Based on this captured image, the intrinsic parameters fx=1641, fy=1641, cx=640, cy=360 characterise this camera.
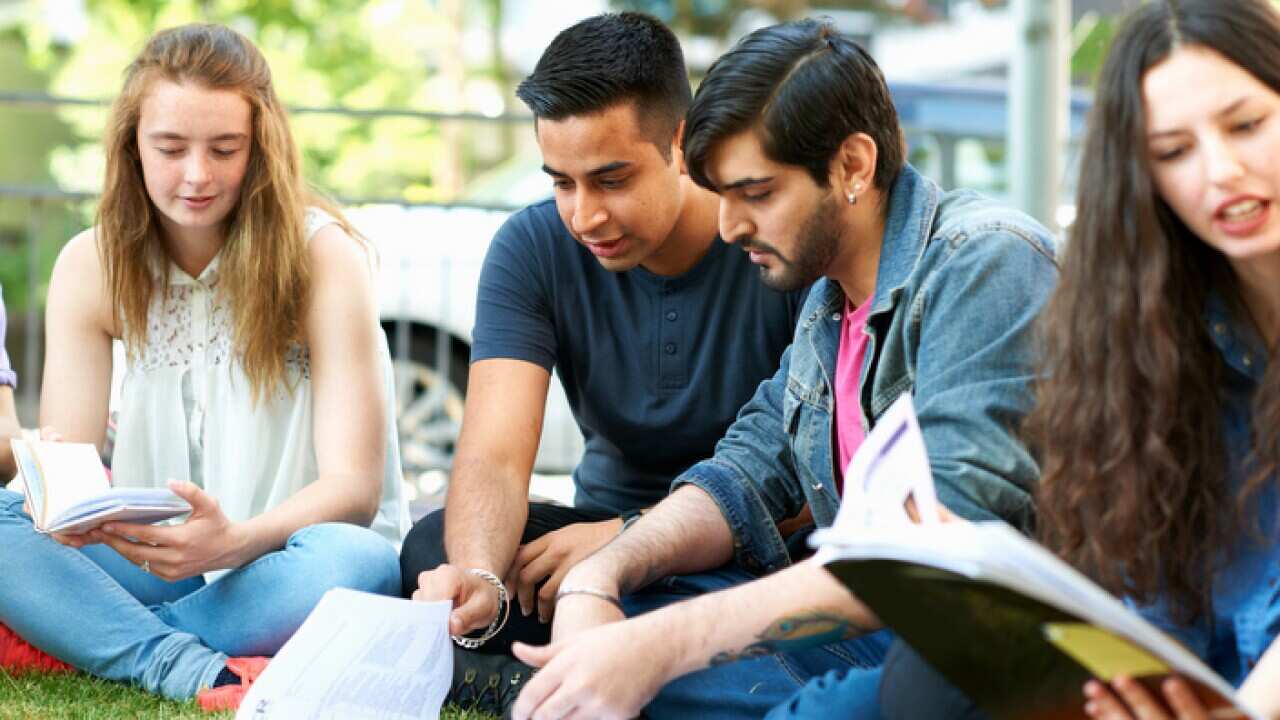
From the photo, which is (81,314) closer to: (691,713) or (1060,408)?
(691,713)

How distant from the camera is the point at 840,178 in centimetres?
269

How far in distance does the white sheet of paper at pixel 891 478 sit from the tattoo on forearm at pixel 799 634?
14.6 inches

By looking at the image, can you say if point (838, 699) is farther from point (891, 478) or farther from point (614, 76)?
point (614, 76)

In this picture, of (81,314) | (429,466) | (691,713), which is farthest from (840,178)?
(429,466)

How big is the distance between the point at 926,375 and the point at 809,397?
0.41 meters

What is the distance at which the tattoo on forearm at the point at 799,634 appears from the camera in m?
2.36

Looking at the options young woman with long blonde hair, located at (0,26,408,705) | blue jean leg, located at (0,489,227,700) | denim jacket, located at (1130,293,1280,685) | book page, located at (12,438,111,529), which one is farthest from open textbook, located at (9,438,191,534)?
denim jacket, located at (1130,293,1280,685)

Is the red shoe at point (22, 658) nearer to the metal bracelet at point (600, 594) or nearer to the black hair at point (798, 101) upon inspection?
the metal bracelet at point (600, 594)

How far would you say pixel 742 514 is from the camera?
300 centimetres

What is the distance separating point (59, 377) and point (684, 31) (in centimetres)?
970

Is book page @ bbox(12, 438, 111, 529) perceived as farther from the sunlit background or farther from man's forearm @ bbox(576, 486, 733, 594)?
the sunlit background

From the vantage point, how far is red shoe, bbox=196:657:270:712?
3.04 meters

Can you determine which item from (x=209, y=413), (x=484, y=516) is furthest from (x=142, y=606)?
(x=484, y=516)

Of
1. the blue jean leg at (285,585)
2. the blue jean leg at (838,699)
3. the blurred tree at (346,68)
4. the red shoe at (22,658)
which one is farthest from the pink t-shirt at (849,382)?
the blurred tree at (346,68)
